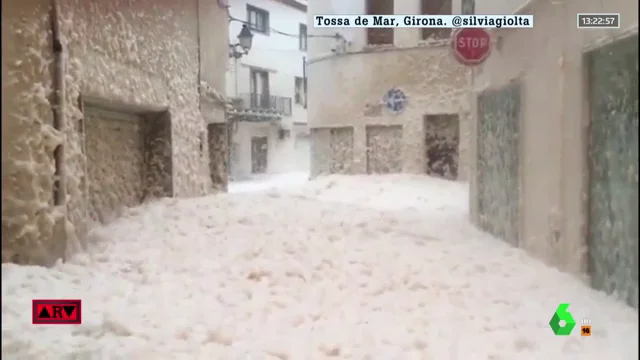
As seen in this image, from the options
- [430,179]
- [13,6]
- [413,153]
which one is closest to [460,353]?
[13,6]

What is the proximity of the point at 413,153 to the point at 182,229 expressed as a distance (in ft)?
5.79

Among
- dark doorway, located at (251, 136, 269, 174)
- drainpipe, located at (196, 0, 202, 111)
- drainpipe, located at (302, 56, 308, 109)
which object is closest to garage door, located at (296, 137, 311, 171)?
drainpipe, located at (302, 56, 308, 109)

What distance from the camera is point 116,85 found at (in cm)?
147

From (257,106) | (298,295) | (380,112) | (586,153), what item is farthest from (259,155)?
(586,153)

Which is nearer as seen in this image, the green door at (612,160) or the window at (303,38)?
the green door at (612,160)

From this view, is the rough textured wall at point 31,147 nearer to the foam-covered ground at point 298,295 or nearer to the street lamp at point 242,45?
the foam-covered ground at point 298,295

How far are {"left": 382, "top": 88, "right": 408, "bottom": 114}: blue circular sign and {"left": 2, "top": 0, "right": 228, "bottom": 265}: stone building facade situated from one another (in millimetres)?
1265

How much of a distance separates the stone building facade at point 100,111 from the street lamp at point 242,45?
1.6 inches

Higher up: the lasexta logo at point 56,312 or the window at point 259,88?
the window at point 259,88

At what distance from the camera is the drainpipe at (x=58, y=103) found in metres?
1.12

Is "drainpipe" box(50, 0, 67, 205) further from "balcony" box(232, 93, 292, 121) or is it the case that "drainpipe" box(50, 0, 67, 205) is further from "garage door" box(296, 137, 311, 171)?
"garage door" box(296, 137, 311, 171)

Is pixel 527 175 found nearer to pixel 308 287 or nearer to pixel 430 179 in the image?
pixel 308 287

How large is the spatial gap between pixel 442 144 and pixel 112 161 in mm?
2032
